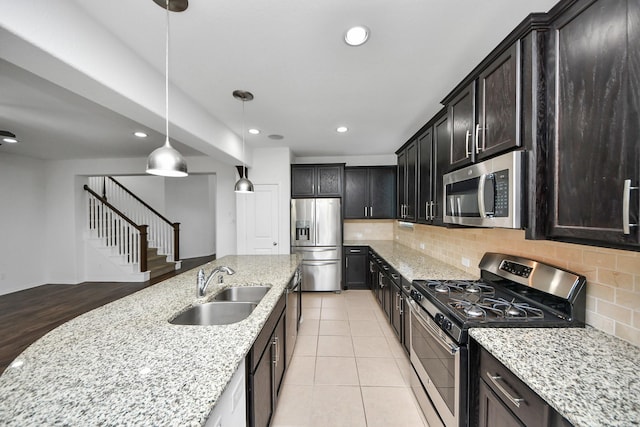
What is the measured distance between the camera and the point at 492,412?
115cm

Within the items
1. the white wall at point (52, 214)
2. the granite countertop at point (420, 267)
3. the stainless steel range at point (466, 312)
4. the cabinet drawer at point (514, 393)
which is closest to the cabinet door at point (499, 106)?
the stainless steel range at point (466, 312)

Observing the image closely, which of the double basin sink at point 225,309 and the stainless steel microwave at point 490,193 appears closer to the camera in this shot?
the stainless steel microwave at point 490,193

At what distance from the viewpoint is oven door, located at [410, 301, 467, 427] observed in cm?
132

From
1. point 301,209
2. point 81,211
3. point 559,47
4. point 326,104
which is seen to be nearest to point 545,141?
point 559,47

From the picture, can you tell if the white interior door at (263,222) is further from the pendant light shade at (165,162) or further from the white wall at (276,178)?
the pendant light shade at (165,162)

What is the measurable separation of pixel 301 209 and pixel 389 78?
2789 millimetres

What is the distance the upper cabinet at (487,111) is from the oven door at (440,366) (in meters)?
1.13

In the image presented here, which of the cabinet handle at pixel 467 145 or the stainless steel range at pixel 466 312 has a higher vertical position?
the cabinet handle at pixel 467 145

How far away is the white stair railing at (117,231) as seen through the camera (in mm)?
5480

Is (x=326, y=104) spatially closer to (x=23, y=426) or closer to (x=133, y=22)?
(x=133, y=22)

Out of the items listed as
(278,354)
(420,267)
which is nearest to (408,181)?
(420,267)

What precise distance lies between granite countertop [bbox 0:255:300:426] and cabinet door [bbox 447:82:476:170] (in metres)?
1.73

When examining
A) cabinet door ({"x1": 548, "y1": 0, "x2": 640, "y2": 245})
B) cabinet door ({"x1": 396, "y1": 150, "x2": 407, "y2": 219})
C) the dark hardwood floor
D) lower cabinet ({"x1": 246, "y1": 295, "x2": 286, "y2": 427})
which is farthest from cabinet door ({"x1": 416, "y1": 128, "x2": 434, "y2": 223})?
the dark hardwood floor

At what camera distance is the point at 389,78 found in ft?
6.73
